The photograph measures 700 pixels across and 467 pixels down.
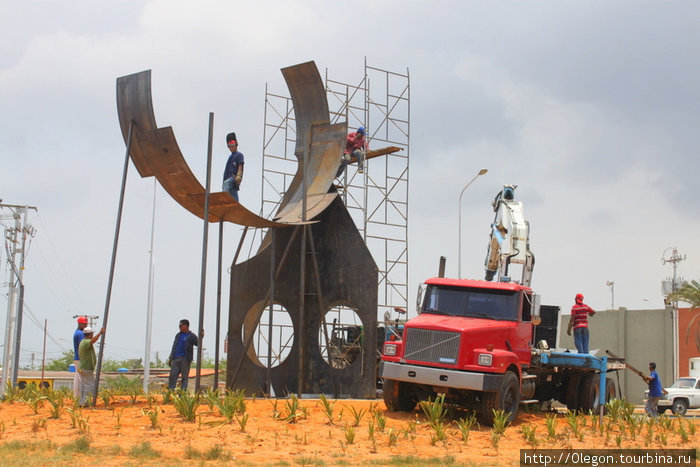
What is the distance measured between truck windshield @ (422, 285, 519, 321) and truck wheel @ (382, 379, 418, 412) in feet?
5.20

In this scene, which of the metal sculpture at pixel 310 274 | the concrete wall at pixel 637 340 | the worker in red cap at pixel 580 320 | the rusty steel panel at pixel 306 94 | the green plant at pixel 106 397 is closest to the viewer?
the green plant at pixel 106 397

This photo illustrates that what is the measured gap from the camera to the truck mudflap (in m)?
14.5

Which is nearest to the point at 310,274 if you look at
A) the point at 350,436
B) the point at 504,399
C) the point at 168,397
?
the point at 168,397

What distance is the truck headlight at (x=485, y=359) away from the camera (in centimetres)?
1466

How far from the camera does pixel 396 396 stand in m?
15.6

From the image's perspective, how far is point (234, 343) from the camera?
20234mm

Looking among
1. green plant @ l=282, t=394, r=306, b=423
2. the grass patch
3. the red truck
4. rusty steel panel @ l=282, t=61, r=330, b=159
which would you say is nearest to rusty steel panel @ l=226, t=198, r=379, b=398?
rusty steel panel @ l=282, t=61, r=330, b=159

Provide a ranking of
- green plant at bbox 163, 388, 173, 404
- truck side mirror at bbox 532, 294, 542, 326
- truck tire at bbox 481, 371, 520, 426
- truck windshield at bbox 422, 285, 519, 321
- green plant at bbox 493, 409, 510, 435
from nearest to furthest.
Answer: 1. green plant at bbox 493, 409, 510, 435
2. truck tire at bbox 481, 371, 520, 426
3. green plant at bbox 163, 388, 173, 404
4. truck windshield at bbox 422, 285, 519, 321
5. truck side mirror at bbox 532, 294, 542, 326

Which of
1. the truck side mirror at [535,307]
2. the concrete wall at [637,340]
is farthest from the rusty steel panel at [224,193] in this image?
the concrete wall at [637,340]

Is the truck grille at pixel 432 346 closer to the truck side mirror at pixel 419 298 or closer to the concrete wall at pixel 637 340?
the truck side mirror at pixel 419 298

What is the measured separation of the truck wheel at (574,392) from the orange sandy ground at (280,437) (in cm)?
274

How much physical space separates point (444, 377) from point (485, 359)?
0.77 metres

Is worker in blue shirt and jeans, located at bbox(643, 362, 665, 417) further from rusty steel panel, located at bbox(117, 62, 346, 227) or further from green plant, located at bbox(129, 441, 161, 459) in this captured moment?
green plant, located at bbox(129, 441, 161, 459)

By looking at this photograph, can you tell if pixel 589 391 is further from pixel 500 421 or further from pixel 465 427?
pixel 465 427
